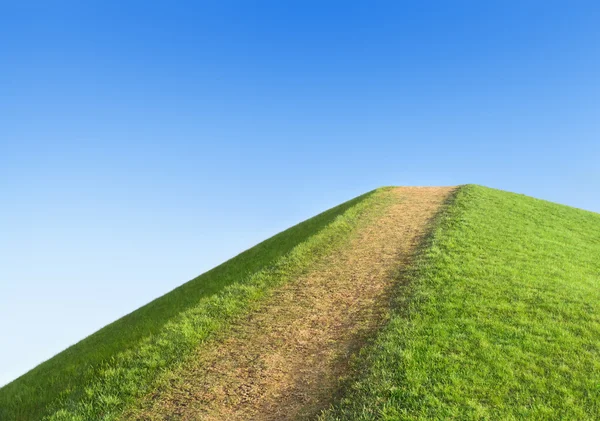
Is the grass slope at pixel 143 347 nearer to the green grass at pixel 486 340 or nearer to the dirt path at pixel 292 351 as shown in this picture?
the dirt path at pixel 292 351

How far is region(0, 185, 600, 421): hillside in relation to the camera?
384 inches

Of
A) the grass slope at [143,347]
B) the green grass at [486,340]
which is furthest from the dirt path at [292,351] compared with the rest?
the grass slope at [143,347]

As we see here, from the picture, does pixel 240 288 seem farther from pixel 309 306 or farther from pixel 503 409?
pixel 503 409

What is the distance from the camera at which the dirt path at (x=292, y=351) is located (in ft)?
32.7

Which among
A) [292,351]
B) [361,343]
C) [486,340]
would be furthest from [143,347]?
[486,340]

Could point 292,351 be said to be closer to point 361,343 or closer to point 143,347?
point 361,343

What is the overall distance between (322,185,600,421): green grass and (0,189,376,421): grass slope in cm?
536

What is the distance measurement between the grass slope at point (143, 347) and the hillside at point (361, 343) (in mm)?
67

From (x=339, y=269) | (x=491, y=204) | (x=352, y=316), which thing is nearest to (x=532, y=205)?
(x=491, y=204)

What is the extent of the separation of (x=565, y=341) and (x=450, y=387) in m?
4.61

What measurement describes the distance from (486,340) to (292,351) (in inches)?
208

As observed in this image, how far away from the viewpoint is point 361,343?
39.1 ft

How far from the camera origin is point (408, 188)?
34.0m

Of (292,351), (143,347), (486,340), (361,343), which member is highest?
(143,347)
